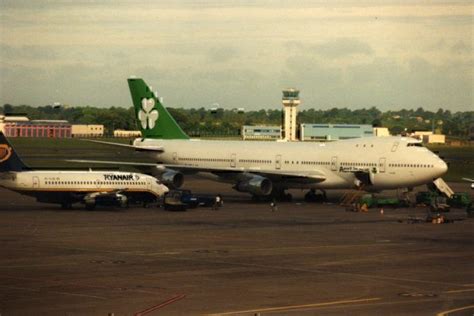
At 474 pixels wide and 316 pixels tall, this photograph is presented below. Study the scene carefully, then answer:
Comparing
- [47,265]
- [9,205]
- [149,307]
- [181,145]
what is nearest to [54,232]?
[47,265]

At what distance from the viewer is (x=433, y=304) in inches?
1713

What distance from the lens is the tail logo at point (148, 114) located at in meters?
111

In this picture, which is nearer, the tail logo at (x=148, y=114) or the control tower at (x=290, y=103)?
the tail logo at (x=148, y=114)

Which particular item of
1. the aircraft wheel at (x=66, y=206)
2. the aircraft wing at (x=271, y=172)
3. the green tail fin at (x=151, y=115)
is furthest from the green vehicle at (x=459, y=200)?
the aircraft wheel at (x=66, y=206)

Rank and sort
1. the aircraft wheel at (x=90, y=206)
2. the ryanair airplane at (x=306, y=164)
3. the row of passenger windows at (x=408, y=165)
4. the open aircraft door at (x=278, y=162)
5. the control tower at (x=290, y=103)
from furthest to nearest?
the control tower at (x=290, y=103) → the open aircraft door at (x=278, y=162) → the ryanair airplane at (x=306, y=164) → the row of passenger windows at (x=408, y=165) → the aircraft wheel at (x=90, y=206)

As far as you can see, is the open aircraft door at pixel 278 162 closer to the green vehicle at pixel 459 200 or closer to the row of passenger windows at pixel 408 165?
the row of passenger windows at pixel 408 165

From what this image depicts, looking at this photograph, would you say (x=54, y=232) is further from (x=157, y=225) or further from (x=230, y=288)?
(x=230, y=288)

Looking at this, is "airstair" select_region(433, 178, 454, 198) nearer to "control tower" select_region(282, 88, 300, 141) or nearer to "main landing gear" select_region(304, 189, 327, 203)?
"main landing gear" select_region(304, 189, 327, 203)

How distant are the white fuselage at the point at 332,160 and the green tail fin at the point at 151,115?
5622mm

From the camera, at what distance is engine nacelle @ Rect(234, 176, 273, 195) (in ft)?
312

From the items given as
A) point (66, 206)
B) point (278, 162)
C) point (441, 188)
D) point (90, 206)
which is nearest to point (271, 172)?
point (278, 162)

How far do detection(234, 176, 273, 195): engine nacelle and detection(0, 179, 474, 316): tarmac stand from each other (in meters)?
6.67

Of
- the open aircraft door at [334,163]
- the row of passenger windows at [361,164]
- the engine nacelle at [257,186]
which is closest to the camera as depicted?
the row of passenger windows at [361,164]

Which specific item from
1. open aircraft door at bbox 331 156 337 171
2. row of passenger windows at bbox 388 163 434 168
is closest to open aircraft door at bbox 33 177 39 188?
open aircraft door at bbox 331 156 337 171
